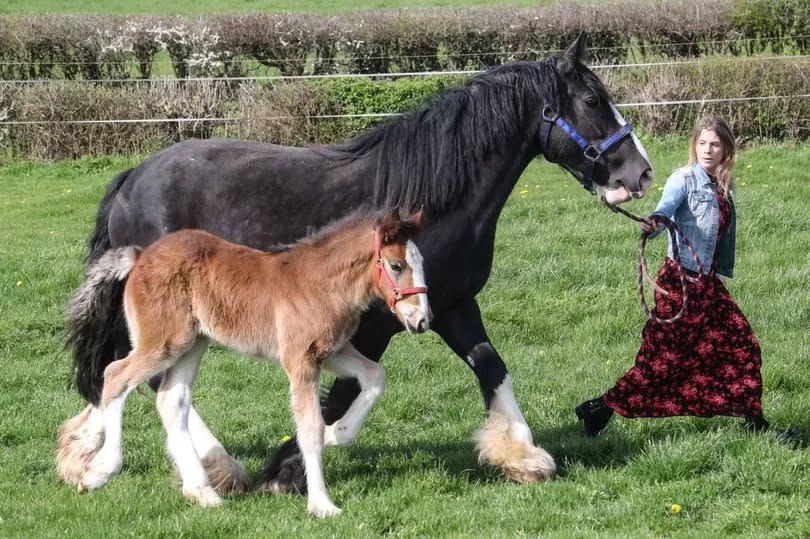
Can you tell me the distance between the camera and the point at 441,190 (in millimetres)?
5949

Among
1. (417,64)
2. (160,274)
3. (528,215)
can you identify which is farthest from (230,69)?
(160,274)

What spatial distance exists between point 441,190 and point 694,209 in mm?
1440

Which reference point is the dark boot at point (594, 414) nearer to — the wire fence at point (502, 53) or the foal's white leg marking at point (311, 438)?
the foal's white leg marking at point (311, 438)

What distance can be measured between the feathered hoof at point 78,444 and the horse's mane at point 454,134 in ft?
6.58

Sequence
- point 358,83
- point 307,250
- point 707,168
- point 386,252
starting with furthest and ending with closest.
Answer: point 358,83
point 707,168
point 307,250
point 386,252

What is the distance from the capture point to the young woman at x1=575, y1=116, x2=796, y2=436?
6109 millimetres

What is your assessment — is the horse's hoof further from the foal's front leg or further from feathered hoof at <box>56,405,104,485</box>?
the foal's front leg

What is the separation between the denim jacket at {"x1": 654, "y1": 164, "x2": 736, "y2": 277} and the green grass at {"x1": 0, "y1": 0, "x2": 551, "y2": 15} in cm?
2308

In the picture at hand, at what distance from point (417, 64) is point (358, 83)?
2801 millimetres

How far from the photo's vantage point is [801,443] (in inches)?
239

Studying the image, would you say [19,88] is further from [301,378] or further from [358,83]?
[301,378]

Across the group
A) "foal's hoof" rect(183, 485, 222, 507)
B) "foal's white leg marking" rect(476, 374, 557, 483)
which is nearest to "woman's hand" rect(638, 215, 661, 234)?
Result: "foal's white leg marking" rect(476, 374, 557, 483)

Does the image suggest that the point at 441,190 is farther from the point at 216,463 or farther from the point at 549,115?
the point at 216,463

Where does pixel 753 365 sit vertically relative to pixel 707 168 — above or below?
below
